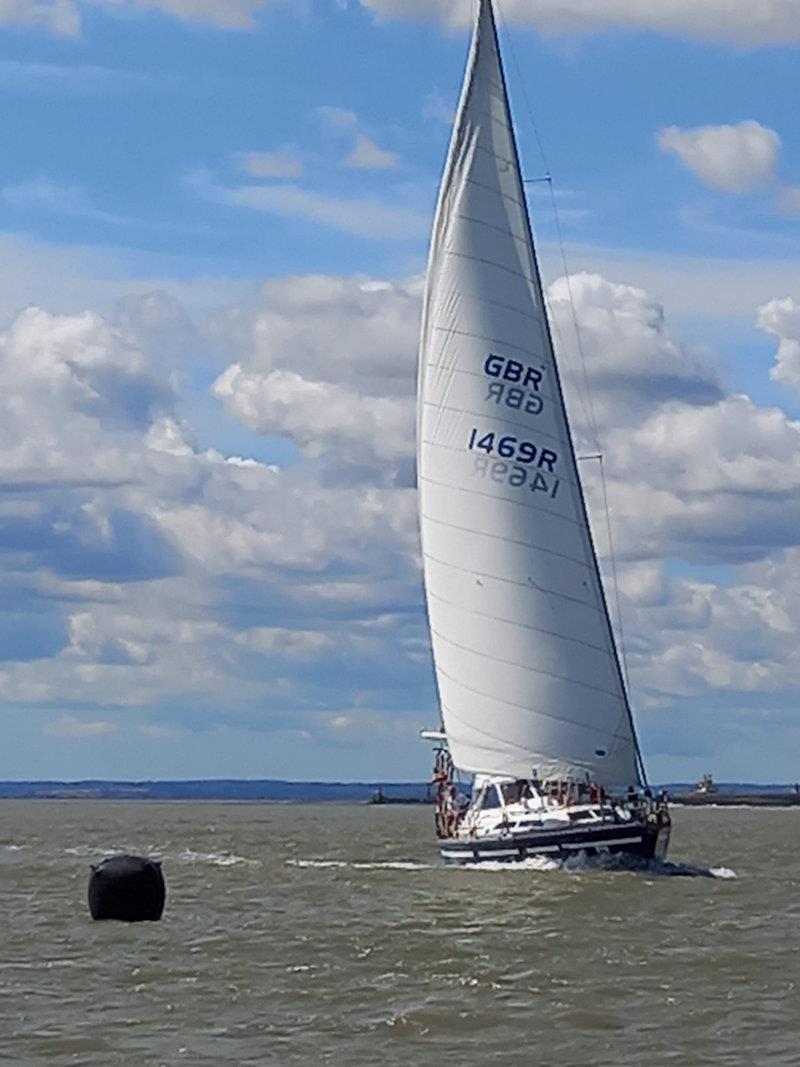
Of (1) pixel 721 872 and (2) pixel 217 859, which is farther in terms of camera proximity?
(2) pixel 217 859

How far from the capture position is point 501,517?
56031 millimetres

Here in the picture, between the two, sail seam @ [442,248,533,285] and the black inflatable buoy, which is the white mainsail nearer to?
sail seam @ [442,248,533,285]

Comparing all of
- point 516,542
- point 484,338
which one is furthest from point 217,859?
point 484,338

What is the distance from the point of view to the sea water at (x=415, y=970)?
28641mm

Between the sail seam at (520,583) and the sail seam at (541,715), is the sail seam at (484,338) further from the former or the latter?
the sail seam at (541,715)

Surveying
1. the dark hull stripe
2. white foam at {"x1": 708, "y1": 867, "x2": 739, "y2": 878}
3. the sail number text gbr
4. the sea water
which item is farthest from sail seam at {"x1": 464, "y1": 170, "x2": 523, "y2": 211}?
white foam at {"x1": 708, "y1": 867, "x2": 739, "y2": 878}

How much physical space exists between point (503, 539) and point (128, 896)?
15.0 meters

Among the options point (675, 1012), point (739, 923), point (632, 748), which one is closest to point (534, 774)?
point (632, 748)

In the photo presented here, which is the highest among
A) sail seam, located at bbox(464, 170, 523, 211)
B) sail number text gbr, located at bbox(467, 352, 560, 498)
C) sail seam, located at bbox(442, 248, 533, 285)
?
sail seam, located at bbox(464, 170, 523, 211)

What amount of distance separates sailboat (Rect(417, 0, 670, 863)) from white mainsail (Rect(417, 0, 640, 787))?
3cm

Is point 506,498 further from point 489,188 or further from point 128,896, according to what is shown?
point 128,896

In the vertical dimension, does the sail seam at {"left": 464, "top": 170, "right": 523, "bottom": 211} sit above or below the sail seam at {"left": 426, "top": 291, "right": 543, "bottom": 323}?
above

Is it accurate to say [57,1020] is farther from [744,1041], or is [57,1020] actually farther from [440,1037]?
[744,1041]

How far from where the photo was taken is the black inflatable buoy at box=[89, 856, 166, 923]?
148 ft
